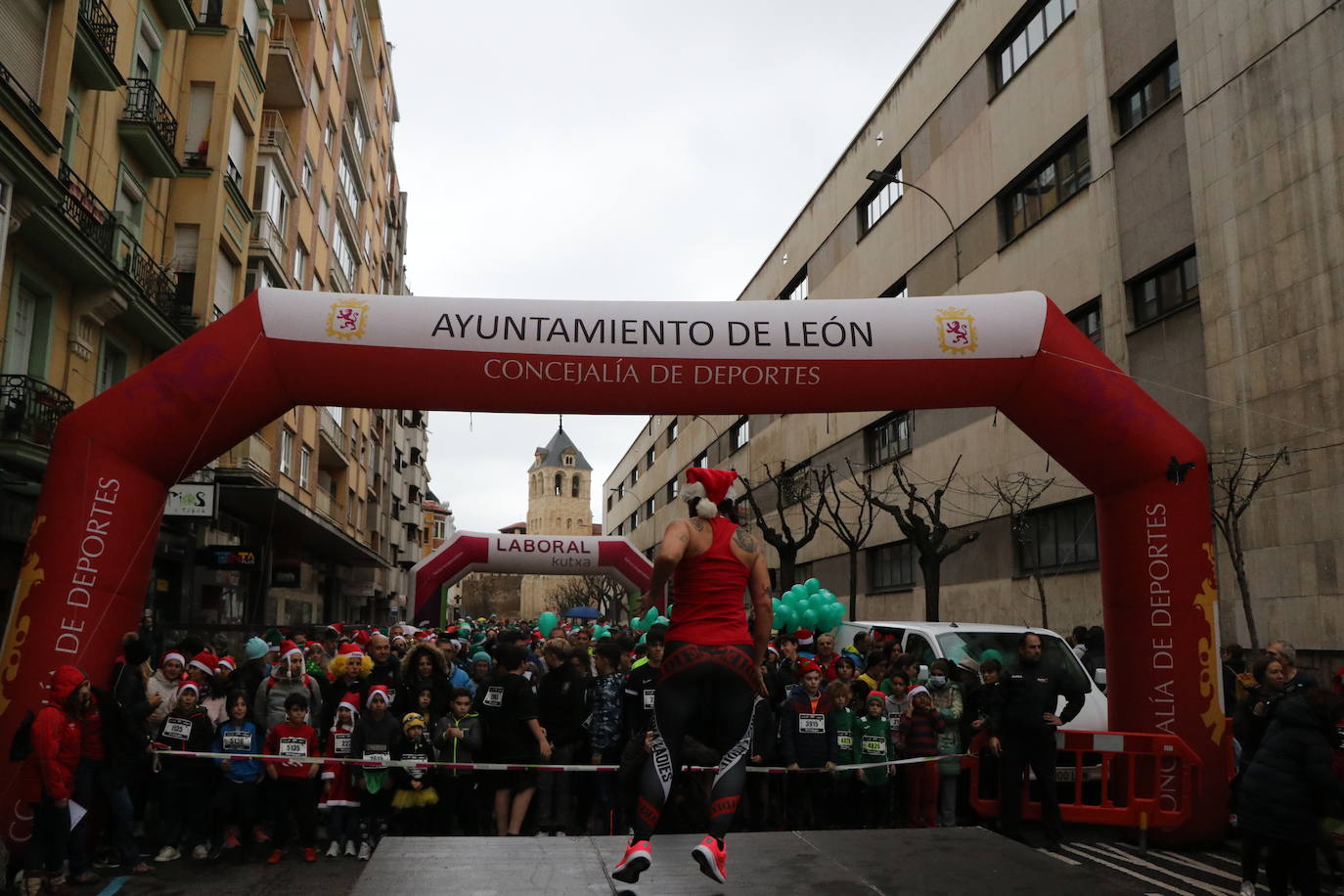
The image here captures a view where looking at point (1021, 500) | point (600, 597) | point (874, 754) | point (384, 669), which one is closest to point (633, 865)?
point (874, 754)

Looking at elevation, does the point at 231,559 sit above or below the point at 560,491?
below

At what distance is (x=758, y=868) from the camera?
18.6ft

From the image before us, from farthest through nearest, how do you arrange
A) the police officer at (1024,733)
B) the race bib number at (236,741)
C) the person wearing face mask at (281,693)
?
the person wearing face mask at (281,693), the police officer at (1024,733), the race bib number at (236,741)

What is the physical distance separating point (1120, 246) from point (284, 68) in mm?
20776

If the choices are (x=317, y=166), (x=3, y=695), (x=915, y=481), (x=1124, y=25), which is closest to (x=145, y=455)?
(x=3, y=695)

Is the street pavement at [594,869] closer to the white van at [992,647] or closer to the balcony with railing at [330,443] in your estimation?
the white van at [992,647]

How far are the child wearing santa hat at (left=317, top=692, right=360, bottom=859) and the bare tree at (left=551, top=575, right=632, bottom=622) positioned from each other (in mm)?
47703

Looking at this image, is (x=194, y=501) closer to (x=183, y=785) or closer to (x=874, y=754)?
(x=183, y=785)

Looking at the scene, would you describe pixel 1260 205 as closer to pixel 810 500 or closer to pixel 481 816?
pixel 481 816

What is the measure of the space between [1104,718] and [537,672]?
21.8 feet

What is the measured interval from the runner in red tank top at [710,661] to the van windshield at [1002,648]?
6268 millimetres

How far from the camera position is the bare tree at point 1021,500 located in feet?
69.9

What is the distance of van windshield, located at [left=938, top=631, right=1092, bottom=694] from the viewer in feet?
35.2

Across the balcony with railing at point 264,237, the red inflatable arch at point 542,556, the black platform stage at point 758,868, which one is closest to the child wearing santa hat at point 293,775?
the black platform stage at point 758,868
